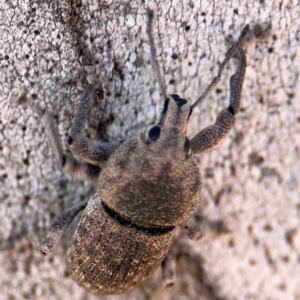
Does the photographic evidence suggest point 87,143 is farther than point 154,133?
Yes

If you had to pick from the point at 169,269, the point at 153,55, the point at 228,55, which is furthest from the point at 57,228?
the point at 228,55

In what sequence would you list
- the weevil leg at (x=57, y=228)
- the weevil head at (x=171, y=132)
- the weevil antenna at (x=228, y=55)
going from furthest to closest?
the weevil leg at (x=57, y=228), the weevil antenna at (x=228, y=55), the weevil head at (x=171, y=132)

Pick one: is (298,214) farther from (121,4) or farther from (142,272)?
(121,4)

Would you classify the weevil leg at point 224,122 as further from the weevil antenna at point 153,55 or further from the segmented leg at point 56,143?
the segmented leg at point 56,143

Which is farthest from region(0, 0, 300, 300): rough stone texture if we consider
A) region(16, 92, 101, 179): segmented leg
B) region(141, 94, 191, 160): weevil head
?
region(141, 94, 191, 160): weevil head

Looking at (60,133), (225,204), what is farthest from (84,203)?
(225,204)

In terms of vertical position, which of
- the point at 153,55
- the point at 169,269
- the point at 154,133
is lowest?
the point at 169,269

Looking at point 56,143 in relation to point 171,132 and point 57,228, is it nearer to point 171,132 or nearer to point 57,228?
point 57,228

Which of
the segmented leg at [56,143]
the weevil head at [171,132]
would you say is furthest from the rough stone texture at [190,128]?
the weevil head at [171,132]
